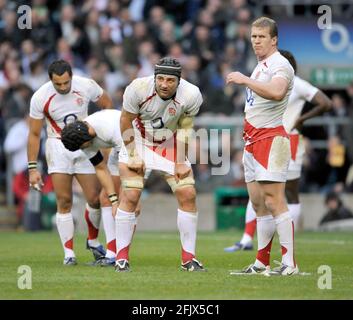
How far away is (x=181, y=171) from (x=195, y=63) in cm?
1225

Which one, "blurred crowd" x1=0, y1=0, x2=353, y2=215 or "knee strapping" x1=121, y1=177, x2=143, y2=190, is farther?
"blurred crowd" x1=0, y1=0, x2=353, y2=215

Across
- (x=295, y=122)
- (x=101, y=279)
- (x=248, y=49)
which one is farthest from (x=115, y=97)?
(x=101, y=279)

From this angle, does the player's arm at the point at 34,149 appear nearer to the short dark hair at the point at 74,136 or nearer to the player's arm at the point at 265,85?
the short dark hair at the point at 74,136

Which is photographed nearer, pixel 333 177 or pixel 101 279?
pixel 101 279

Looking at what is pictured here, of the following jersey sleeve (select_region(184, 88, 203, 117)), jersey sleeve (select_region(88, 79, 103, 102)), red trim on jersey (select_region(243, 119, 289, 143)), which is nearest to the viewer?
red trim on jersey (select_region(243, 119, 289, 143))

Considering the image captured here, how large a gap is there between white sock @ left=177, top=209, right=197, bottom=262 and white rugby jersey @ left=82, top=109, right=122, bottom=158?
4.36ft

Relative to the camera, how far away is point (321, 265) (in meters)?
13.7

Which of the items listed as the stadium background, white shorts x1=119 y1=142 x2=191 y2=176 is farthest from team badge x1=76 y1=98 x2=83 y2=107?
the stadium background

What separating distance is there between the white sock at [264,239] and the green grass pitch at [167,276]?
1.30 ft

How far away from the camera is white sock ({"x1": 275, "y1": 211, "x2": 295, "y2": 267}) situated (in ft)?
39.5

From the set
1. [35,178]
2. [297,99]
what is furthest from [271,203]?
[297,99]

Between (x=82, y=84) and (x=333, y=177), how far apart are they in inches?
401

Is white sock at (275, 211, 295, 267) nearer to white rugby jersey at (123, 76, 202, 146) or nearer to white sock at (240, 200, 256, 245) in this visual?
white rugby jersey at (123, 76, 202, 146)
